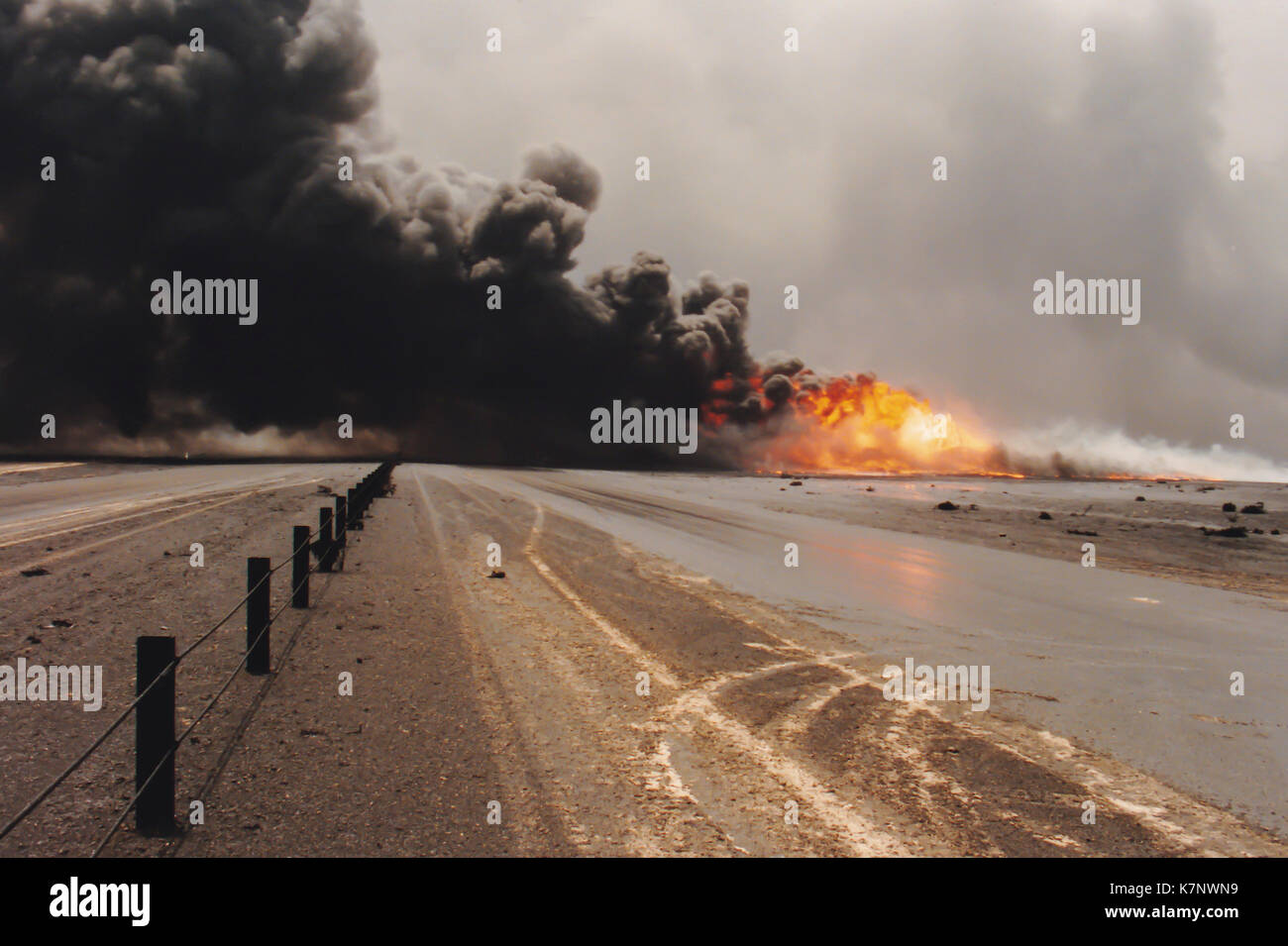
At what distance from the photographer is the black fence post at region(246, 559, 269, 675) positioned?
759 centimetres

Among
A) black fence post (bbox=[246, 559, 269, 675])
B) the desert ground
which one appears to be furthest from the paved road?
black fence post (bbox=[246, 559, 269, 675])

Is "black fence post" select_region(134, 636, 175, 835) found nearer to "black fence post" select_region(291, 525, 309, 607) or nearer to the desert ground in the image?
the desert ground

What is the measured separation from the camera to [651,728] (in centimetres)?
639

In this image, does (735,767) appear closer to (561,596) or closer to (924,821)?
(924,821)

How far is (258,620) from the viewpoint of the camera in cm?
761

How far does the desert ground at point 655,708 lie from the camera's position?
463cm

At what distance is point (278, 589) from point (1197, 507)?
41.9m

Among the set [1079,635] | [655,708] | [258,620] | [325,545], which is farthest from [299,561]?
[1079,635]

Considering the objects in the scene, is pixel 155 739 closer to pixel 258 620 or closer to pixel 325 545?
pixel 258 620

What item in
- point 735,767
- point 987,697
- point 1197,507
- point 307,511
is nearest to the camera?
point 735,767

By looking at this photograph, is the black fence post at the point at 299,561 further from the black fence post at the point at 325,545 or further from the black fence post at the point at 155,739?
the black fence post at the point at 155,739

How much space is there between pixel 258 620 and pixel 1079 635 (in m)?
10.4
